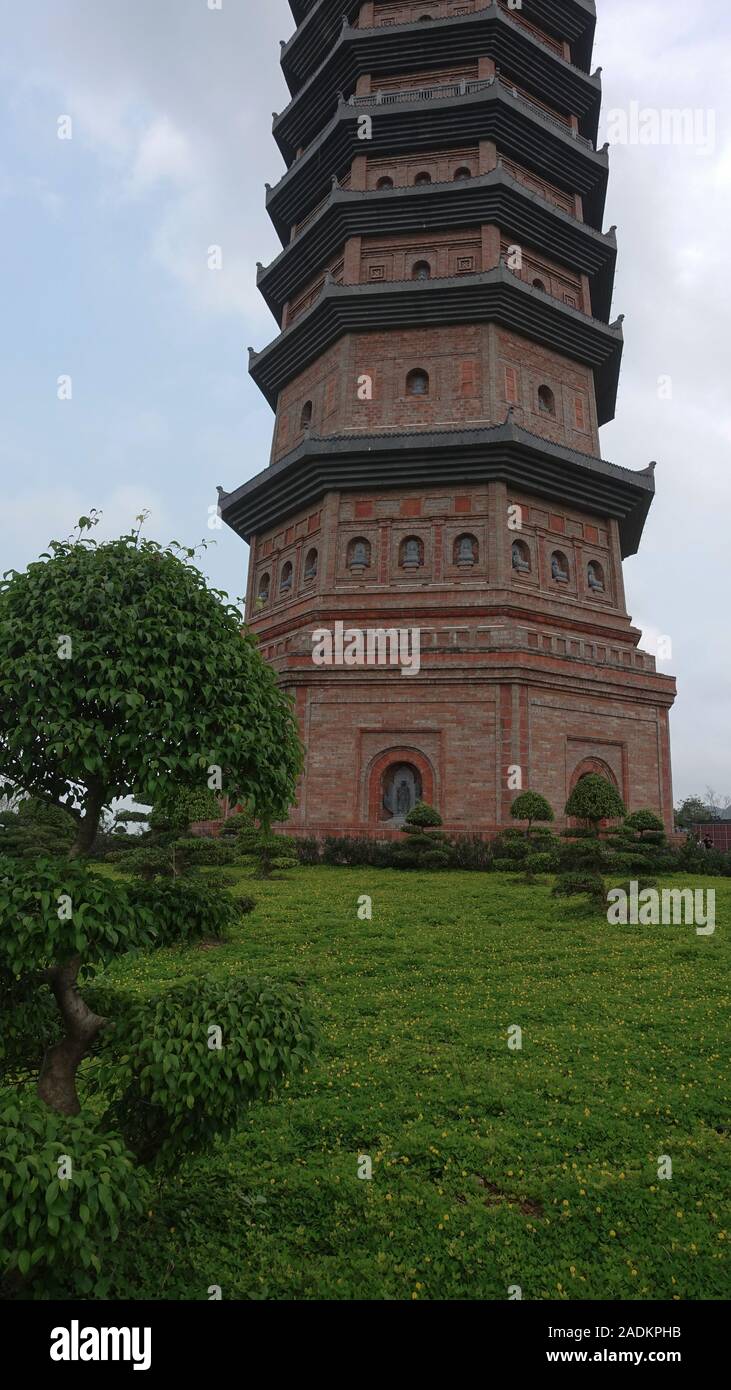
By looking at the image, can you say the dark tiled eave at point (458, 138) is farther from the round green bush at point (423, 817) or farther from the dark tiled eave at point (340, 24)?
the round green bush at point (423, 817)

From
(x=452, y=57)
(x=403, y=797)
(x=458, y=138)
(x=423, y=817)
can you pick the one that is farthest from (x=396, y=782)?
(x=452, y=57)

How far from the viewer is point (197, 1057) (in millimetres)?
3990

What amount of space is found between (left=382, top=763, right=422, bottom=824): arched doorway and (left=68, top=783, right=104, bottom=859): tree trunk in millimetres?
16248

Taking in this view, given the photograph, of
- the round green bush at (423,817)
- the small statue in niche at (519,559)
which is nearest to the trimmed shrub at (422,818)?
the round green bush at (423,817)

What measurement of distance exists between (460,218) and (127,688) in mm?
27059

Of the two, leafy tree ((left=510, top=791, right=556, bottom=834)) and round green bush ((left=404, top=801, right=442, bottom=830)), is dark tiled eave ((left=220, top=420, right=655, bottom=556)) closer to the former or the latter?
round green bush ((left=404, top=801, right=442, bottom=830))

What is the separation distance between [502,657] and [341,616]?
4897mm

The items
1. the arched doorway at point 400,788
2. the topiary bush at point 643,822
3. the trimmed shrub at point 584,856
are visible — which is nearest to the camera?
the trimmed shrub at point 584,856

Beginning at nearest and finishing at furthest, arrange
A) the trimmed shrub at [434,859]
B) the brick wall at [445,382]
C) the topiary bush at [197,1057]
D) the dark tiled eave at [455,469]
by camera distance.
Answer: the topiary bush at [197,1057] → the trimmed shrub at [434,859] → the dark tiled eave at [455,469] → the brick wall at [445,382]

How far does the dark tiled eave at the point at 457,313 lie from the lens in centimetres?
2531

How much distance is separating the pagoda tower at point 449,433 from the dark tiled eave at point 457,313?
7 centimetres

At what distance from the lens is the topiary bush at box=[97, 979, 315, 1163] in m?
4.01

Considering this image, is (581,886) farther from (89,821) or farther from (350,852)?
(89,821)

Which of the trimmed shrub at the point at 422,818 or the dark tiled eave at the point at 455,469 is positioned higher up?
the dark tiled eave at the point at 455,469
